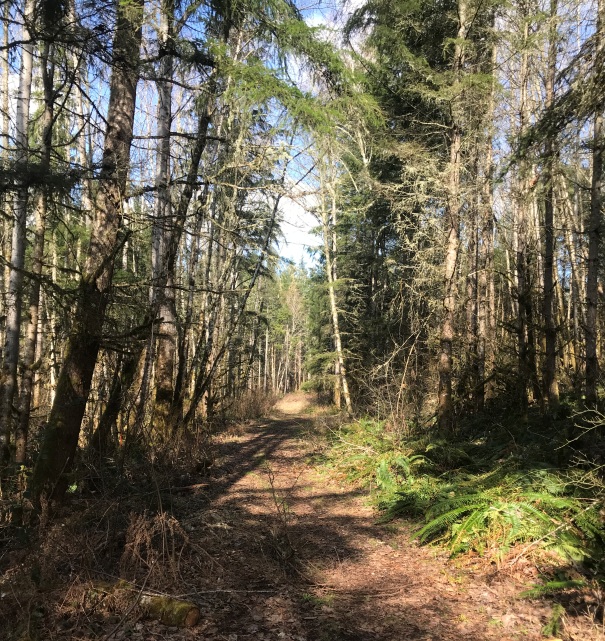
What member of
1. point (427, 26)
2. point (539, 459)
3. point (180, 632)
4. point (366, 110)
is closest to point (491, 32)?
point (427, 26)

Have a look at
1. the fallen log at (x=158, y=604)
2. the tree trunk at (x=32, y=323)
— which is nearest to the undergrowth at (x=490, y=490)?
the fallen log at (x=158, y=604)

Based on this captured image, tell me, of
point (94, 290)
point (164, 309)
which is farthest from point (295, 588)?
point (164, 309)

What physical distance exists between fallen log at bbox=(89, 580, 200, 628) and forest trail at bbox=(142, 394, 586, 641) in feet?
0.30

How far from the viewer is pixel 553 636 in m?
3.29

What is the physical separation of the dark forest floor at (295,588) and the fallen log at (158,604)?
6cm

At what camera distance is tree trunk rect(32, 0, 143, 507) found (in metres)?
4.81

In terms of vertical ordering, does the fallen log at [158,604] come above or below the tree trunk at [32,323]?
below

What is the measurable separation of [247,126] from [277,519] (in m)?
6.72

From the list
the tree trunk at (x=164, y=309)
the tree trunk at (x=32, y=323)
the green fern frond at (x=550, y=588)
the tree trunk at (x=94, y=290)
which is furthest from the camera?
the tree trunk at (x=164, y=309)

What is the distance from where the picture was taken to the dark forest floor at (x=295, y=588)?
3387 millimetres

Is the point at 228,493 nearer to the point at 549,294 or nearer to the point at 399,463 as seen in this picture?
the point at 399,463

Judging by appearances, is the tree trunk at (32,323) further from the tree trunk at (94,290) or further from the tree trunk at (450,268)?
the tree trunk at (450,268)

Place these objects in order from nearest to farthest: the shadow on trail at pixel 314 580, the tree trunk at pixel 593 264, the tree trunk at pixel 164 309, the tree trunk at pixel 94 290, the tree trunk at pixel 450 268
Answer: the shadow on trail at pixel 314 580
the tree trunk at pixel 94 290
the tree trunk at pixel 593 264
the tree trunk at pixel 164 309
the tree trunk at pixel 450 268

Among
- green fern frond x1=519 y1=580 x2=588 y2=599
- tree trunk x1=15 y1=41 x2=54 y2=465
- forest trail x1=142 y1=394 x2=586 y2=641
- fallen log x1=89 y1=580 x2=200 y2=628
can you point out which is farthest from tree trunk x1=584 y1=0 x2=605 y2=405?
tree trunk x1=15 y1=41 x2=54 y2=465
